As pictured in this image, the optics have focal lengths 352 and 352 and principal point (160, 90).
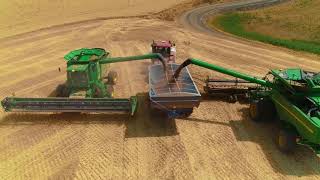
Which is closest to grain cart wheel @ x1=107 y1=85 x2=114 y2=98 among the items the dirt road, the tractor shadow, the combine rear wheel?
the dirt road

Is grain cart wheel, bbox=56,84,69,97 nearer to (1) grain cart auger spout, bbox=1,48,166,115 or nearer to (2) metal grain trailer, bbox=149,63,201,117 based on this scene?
(1) grain cart auger spout, bbox=1,48,166,115

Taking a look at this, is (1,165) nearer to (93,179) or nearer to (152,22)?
(93,179)

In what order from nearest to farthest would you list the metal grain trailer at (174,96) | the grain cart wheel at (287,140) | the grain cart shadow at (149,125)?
1. the grain cart wheel at (287,140)
2. the metal grain trailer at (174,96)
3. the grain cart shadow at (149,125)

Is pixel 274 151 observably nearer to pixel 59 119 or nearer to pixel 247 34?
pixel 59 119

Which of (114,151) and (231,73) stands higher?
(231,73)

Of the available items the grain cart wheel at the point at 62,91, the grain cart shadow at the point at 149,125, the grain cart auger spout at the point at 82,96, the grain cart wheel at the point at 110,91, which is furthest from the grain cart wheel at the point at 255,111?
the grain cart wheel at the point at 62,91

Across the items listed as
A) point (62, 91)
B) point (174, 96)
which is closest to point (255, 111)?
point (174, 96)

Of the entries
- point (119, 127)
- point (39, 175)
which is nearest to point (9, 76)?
point (119, 127)

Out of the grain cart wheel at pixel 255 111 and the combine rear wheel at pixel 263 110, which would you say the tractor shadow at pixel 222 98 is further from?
the combine rear wheel at pixel 263 110
